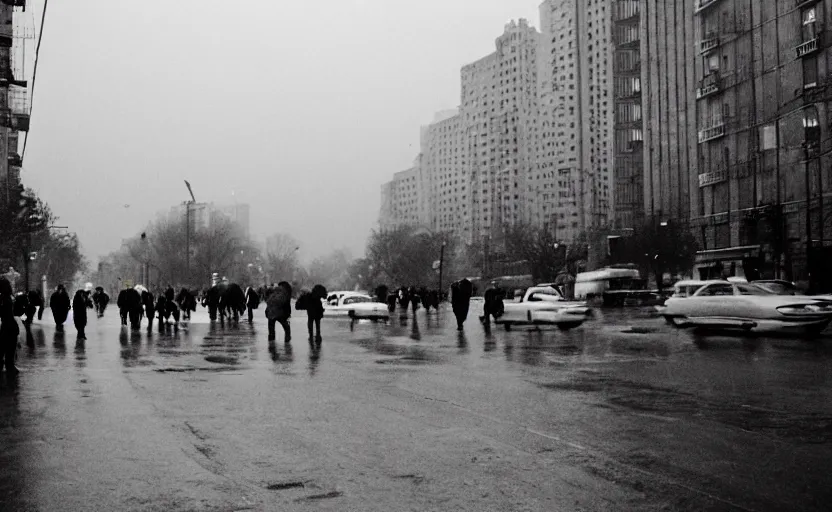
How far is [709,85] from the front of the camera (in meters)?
58.8

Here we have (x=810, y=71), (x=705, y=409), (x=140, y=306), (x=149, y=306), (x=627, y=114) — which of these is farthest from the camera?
(x=627, y=114)

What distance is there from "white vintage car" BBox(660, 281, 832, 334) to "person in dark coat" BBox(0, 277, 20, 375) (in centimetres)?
1605

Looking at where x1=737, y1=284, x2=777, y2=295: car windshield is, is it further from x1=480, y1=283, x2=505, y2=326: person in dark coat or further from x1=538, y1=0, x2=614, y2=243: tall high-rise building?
x1=538, y1=0, x2=614, y2=243: tall high-rise building

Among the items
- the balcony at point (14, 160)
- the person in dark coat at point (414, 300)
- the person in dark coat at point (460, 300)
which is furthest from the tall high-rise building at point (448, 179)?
the person in dark coat at point (460, 300)

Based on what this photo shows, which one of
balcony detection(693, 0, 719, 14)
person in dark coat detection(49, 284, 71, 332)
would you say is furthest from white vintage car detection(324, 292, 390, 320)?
balcony detection(693, 0, 719, 14)

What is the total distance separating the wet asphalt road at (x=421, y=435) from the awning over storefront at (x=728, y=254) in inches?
1520

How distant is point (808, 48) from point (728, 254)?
14.3 m

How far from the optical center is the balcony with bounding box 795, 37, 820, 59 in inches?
1779

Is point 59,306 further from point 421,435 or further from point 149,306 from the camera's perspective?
point 421,435

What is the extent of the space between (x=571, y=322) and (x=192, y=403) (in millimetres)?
17712

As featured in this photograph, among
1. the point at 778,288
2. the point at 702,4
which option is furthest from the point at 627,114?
the point at 778,288

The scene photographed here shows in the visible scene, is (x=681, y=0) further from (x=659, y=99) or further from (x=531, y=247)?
(x=531, y=247)

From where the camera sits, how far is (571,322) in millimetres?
26109

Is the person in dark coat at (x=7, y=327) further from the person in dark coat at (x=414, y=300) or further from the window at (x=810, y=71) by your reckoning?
the window at (x=810, y=71)
